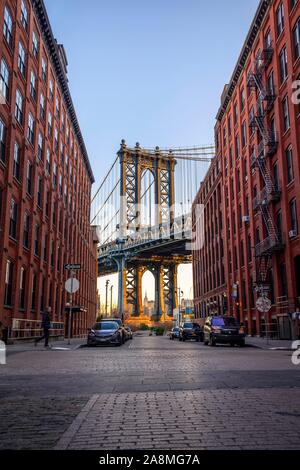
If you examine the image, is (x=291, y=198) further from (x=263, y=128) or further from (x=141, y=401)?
(x=141, y=401)

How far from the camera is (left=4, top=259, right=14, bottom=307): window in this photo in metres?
26.2

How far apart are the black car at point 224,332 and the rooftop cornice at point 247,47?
2341cm

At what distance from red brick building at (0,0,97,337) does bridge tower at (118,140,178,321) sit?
35467mm

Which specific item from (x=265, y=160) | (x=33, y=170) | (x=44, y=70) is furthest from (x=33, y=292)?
(x=265, y=160)

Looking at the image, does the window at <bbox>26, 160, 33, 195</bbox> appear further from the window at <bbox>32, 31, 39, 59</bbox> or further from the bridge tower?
the bridge tower

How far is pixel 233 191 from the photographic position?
160 ft

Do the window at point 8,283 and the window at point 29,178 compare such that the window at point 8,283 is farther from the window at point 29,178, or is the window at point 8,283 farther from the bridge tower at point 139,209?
the bridge tower at point 139,209

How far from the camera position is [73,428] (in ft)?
16.3

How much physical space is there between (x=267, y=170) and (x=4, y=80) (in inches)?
756

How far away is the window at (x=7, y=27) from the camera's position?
2638 centimetres

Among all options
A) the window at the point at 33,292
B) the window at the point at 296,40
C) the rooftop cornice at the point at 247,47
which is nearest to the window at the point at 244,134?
the rooftop cornice at the point at 247,47

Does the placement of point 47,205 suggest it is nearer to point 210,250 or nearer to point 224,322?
point 224,322

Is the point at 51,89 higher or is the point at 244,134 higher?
the point at 51,89

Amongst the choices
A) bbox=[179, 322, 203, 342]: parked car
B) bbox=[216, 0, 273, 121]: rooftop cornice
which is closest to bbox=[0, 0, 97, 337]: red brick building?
bbox=[179, 322, 203, 342]: parked car
